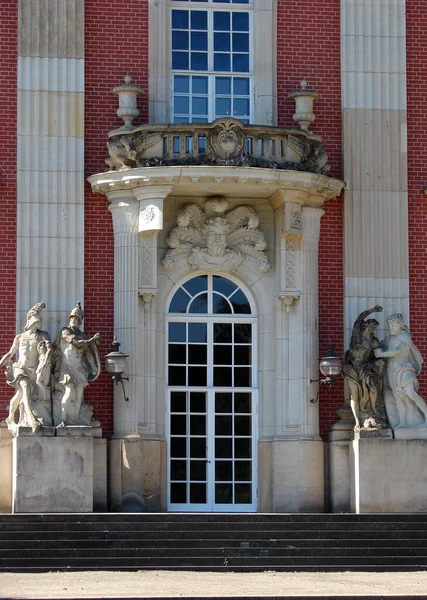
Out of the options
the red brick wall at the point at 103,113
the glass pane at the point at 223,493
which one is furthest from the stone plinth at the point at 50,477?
the glass pane at the point at 223,493

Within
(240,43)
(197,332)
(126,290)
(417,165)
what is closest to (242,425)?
(197,332)

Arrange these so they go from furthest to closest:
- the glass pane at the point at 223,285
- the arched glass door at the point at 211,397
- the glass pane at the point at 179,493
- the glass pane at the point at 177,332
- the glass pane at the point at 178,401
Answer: the glass pane at the point at 223,285 → the glass pane at the point at 177,332 → the glass pane at the point at 178,401 → the arched glass door at the point at 211,397 → the glass pane at the point at 179,493

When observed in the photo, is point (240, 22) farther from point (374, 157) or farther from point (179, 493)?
point (179, 493)

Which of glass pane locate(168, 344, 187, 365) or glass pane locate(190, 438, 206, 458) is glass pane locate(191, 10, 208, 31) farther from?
glass pane locate(190, 438, 206, 458)

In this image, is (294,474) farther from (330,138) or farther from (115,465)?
(330,138)

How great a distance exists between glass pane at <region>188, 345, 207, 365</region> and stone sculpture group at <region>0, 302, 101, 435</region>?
1.80 meters

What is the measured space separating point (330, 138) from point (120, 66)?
3.41 metres

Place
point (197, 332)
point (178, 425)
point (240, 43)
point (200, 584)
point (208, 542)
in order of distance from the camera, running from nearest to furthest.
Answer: point (200, 584), point (208, 542), point (178, 425), point (197, 332), point (240, 43)

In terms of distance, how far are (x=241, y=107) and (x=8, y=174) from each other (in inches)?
148

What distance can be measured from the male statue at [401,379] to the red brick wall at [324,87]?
1.06 m

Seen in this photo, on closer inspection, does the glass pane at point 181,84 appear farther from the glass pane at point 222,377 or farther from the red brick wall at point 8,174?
the glass pane at point 222,377

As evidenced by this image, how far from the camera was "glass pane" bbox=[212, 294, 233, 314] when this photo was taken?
89.7 ft

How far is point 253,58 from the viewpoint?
90.6 feet

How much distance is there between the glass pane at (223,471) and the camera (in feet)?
88.6
